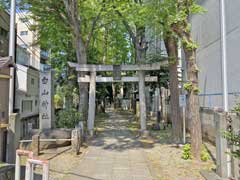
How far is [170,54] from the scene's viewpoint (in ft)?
44.3

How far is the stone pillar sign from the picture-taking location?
13.3 meters

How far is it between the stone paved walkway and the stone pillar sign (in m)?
2.21

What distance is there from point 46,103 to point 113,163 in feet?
17.2

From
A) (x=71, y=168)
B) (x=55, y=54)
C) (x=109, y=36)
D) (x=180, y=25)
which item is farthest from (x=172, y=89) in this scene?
(x=109, y=36)

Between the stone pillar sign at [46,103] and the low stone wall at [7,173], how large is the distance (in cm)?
710

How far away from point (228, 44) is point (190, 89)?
2.67 m

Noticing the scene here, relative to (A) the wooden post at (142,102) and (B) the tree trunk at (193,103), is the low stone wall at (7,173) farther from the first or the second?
(A) the wooden post at (142,102)

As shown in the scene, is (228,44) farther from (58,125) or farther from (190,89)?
(58,125)

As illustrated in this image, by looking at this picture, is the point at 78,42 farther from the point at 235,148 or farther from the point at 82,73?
the point at 235,148

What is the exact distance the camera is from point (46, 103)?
13461mm

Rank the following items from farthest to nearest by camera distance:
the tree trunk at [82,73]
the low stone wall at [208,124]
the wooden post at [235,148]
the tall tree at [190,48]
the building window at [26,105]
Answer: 1. the building window at [26,105]
2. the tree trunk at [82,73]
3. the low stone wall at [208,124]
4. the tall tree at [190,48]
5. the wooden post at [235,148]

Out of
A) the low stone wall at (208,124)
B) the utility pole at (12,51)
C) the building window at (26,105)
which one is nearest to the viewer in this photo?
the utility pole at (12,51)

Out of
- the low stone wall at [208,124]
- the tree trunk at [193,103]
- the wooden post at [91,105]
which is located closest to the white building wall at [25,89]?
the wooden post at [91,105]

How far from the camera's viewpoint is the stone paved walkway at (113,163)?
7938mm
